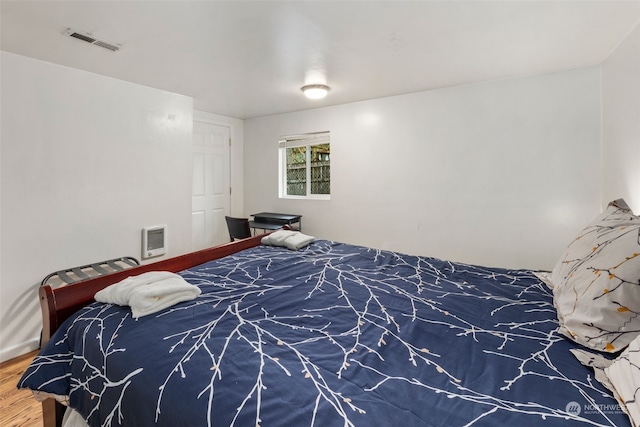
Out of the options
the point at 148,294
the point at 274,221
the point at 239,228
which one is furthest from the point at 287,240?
the point at 274,221

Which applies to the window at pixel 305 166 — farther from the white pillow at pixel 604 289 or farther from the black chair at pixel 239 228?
the white pillow at pixel 604 289

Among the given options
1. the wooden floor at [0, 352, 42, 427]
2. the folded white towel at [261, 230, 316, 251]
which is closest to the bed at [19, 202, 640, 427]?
the wooden floor at [0, 352, 42, 427]

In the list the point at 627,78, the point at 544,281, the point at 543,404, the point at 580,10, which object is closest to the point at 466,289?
the point at 544,281

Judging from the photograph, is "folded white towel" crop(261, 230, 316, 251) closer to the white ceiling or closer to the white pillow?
the white ceiling

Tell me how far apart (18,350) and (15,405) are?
837 millimetres

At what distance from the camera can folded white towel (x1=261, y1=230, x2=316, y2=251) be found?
8.38 feet

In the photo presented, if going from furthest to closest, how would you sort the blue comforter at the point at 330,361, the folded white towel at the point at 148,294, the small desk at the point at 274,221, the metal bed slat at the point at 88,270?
the small desk at the point at 274,221
the metal bed slat at the point at 88,270
the folded white towel at the point at 148,294
the blue comforter at the point at 330,361

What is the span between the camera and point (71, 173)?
2707 millimetres

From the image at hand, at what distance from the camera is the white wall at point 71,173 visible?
7.81 ft

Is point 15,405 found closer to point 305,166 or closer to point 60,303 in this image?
point 60,303

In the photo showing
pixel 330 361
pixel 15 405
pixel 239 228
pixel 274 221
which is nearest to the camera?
pixel 330 361

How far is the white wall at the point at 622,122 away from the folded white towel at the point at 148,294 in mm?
2917

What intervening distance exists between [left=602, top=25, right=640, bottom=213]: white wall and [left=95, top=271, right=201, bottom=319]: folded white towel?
2917 mm

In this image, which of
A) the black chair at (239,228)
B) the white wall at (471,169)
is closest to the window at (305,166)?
the white wall at (471,169)
